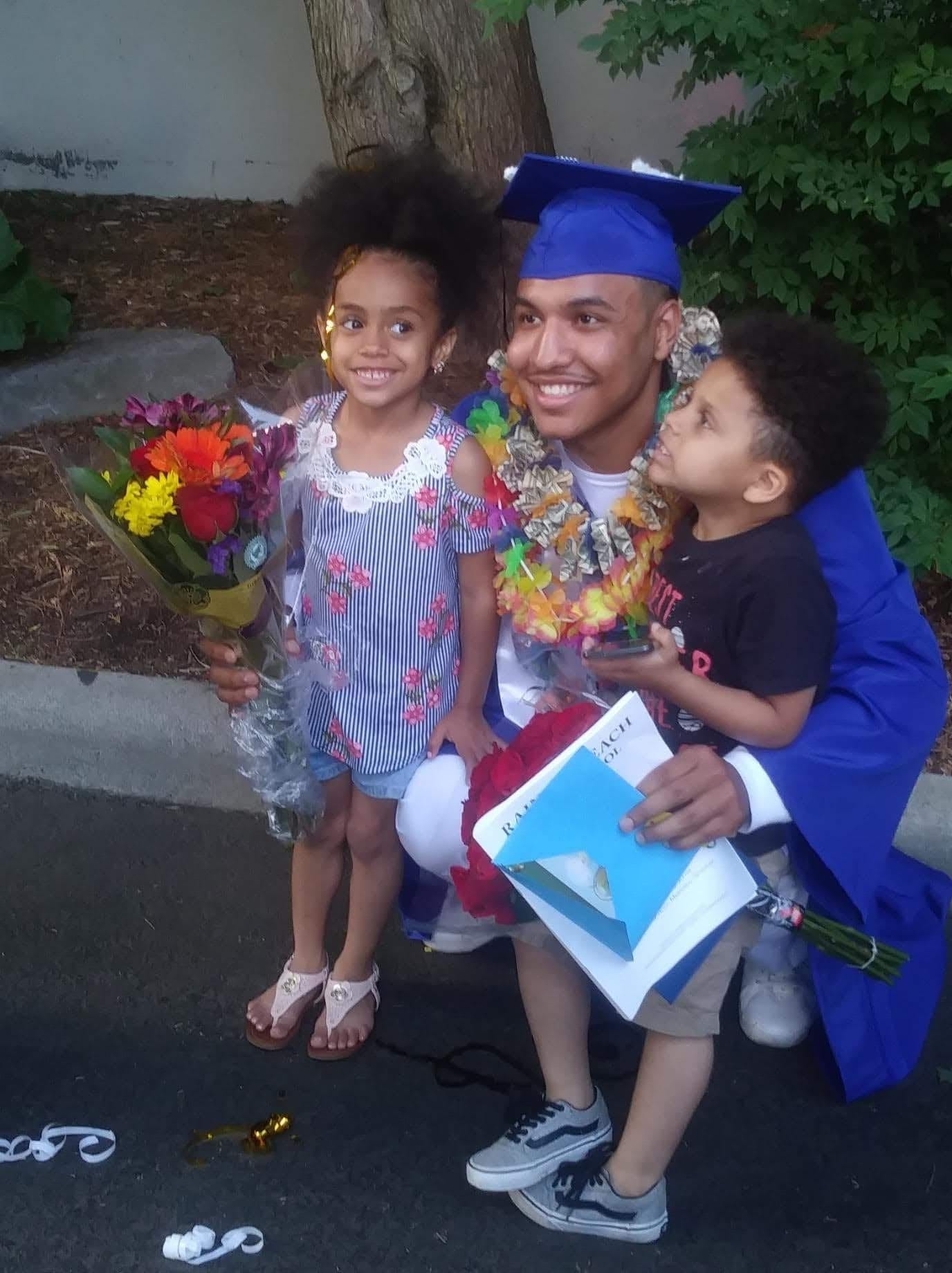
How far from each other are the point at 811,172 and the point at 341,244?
1.53m

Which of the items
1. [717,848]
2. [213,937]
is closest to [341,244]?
[717,848]

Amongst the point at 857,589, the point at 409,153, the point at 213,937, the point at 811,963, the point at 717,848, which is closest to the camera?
the point at 717,848

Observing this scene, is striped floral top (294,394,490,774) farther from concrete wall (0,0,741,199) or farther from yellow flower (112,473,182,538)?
concrete wall (0,0,741,199)

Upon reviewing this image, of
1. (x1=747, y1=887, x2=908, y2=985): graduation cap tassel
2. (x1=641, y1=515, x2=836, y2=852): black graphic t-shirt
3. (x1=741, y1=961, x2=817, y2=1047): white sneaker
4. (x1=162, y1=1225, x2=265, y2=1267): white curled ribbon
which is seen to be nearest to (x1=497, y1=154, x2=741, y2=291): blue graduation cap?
(x1=641, y1=515, x2=836, y2=852): black graphic t-shirt

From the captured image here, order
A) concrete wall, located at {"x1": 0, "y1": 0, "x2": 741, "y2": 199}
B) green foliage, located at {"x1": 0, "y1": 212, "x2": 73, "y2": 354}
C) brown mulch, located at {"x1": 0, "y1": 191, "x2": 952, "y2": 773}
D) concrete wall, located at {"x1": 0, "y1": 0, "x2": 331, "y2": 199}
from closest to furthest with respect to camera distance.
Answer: brown mulch, located at {"x1": 0, "y1": 191, "x2": 952, "y2": 773}, green foliage, located at {"x1": 0, "y1": 212, "x2": 73, "y2": 354}, concrete wall, located at {"x1": 0, "y1": 0, "x2": 741, "y2": 199}, concrete wall, located at {"x1": 0, "y1": 0, "x2": 331, "y2": 199}

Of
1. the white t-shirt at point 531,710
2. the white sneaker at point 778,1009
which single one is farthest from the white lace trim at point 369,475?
the white sneaker at point 778,1009

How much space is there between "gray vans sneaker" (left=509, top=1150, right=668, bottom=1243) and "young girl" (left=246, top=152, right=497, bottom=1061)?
1.77 ft

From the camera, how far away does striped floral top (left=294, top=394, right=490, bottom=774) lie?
231 centimetres

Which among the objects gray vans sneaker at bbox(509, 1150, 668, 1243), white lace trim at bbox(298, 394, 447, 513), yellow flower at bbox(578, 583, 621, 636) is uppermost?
white lace trim at bbox(298, 394, 447, 513)

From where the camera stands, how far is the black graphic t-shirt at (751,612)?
193 centimetres

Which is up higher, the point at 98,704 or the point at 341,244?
the point at 341,244

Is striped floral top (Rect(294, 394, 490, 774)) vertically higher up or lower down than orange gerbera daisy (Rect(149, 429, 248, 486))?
lower down

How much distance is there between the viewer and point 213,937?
287 centimetres

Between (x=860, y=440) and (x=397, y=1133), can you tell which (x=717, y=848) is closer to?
(x=860, y=440)
